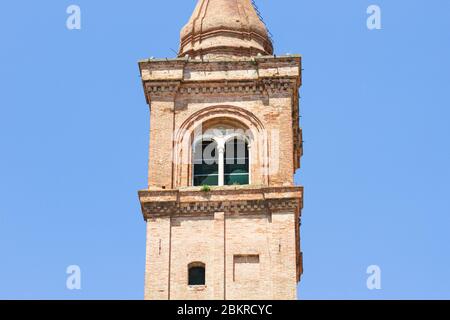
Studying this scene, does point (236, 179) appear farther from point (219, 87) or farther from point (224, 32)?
point (224, 32)

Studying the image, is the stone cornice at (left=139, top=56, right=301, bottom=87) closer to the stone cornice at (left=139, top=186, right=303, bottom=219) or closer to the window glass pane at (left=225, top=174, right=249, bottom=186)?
the window glass pane at (left=225, top=174, right=249, bottom=186)

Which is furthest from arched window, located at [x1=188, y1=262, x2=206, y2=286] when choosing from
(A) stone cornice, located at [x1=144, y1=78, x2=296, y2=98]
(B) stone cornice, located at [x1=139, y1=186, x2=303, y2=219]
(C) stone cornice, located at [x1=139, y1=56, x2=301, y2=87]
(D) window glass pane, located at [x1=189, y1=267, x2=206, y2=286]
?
(C) stone cornice, located at [x1=139, y1=56, x2=301, y2=87]

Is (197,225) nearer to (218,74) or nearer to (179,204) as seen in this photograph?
(179,204)

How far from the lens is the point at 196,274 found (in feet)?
159

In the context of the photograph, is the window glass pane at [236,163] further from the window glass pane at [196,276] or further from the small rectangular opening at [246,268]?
the window glass pane at [196,276]

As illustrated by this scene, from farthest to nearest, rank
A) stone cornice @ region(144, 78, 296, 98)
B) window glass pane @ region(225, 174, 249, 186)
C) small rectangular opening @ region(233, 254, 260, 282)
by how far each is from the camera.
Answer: stone cornice @ region(144, 78, 296, 98)
window glass pane @ region(225, 174, 249, 186)
small rectangular opening @ region(233, 254, 260, 282)

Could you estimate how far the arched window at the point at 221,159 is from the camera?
51.0m

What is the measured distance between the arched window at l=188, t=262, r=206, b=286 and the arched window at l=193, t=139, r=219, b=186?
12.0ft

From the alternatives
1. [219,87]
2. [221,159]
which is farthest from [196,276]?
[219,87]

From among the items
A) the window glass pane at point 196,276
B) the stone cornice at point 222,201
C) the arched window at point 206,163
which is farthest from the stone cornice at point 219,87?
the window glass pane at point 196,276

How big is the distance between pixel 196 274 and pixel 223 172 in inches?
176

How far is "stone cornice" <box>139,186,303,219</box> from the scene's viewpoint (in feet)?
162

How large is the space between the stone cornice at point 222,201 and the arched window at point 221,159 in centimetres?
123

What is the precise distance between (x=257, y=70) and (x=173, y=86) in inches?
127
